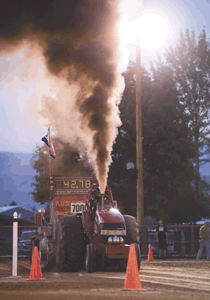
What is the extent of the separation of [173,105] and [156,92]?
1.60 m

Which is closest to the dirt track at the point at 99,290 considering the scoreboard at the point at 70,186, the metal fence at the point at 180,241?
the scoreboard at the point at 70,186

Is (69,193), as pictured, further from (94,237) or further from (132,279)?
(132,279)

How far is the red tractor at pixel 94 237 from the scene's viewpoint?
1376 cm

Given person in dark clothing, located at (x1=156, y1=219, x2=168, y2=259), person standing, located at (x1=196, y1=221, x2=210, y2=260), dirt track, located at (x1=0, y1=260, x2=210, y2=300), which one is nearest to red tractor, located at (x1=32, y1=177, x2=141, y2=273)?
dirt track, located at (x1=0, y1=260, x2=210, y2=300)

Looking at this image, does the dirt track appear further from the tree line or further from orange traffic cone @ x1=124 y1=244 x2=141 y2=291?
the tree line

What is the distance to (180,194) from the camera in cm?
3800

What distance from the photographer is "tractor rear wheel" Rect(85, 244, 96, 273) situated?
13.7 metres

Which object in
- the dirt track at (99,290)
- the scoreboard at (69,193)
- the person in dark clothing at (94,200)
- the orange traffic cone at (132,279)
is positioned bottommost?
the dirt track at (99,290)

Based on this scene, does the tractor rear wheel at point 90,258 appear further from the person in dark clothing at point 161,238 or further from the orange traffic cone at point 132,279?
the person in dark clothing at point 161,238

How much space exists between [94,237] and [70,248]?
69cm

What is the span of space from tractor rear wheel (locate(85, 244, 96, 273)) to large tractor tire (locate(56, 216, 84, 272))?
2.39ft

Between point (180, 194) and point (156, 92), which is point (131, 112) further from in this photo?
point (180, 194)

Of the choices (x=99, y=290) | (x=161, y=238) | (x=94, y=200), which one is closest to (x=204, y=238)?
(x=161, y=238)

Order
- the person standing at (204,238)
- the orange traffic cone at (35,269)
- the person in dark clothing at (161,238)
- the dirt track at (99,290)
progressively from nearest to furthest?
the dirt track at (99,290), the orange traffic cone at (35,269), the person standing at (204,238), the person in dark clothing at (161,238)
